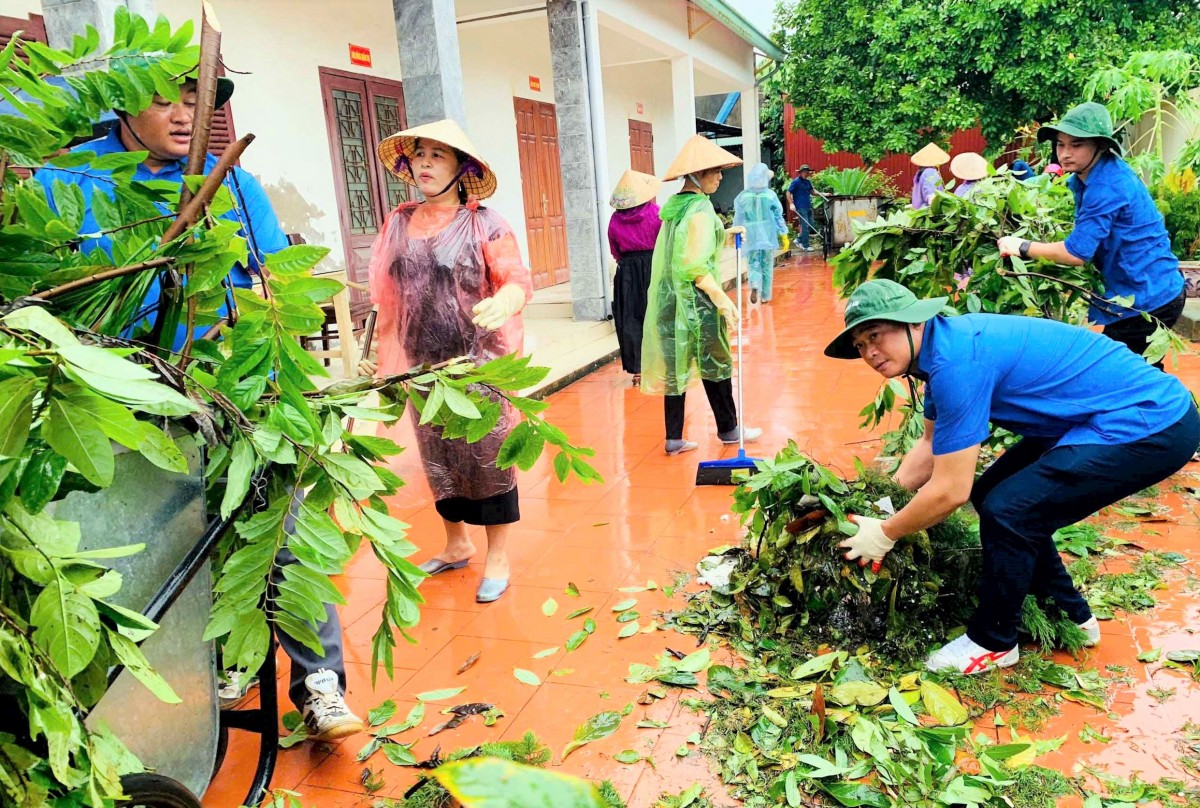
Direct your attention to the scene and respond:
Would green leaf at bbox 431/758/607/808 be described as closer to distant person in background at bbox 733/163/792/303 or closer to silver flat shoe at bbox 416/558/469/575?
silver flat shoe at bbox 416/558/469/575

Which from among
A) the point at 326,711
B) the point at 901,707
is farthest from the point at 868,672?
the point at 326,711

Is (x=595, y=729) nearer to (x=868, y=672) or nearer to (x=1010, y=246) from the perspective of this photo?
(x=868, y=672)

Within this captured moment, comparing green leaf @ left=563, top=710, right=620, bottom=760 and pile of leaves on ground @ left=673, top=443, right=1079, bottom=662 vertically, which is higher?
pile of leaves on ground @ left=673, top=443, right=1079, bottom=662

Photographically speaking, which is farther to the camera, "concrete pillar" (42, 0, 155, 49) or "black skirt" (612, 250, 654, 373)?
"black skirt" (612, 250, 654, 373)

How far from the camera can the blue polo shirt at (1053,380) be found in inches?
104

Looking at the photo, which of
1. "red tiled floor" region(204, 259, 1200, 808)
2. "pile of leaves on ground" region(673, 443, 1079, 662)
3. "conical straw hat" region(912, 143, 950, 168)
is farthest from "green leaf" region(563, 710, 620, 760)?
"conical straw hat" region(912, 143, 950, 168)

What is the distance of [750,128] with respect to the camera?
59.7 feet

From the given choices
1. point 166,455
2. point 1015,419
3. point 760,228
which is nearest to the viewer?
point 166,455

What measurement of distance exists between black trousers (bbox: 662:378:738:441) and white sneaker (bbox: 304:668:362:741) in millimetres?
3038

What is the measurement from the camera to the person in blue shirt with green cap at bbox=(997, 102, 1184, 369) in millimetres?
A: 3898

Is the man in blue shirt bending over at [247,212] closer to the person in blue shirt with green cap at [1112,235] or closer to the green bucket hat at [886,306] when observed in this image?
the green bucket hat at [886,306]

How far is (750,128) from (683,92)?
16.7 feet

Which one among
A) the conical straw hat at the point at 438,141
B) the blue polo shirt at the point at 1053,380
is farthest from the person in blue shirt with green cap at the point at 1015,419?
the conical straw hat at the point at 438,141

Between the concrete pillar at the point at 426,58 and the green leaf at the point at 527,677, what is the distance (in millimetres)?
4337
